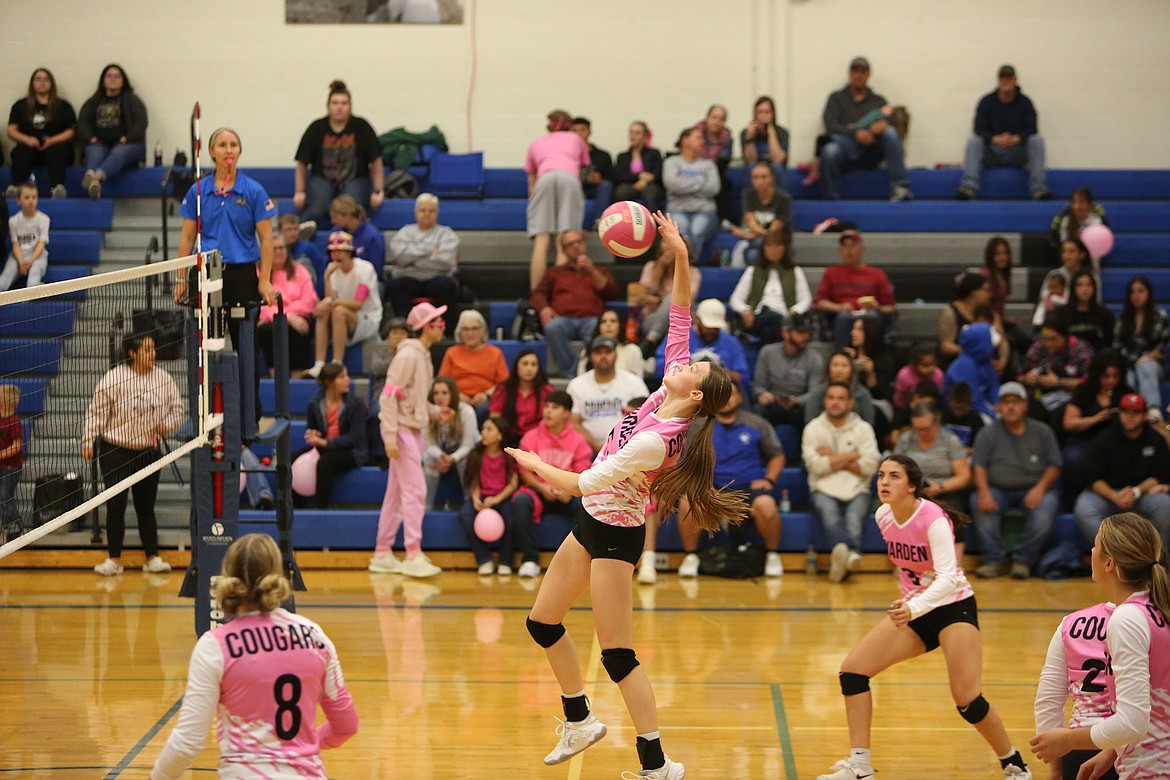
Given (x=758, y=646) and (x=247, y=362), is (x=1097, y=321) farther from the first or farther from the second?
(x=247, y=362)

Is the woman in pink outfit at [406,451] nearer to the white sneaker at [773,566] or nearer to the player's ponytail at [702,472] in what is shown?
the white sneaker at [773,566]

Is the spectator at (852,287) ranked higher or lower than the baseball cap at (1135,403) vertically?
higher

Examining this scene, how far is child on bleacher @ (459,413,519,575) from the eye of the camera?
36.7 feet

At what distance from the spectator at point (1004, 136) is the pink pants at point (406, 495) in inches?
303

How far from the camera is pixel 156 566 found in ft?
36.1

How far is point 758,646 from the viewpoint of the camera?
9.05 m

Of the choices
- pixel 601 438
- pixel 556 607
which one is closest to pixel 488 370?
pixel 601 438

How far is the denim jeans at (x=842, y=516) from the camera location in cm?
1107

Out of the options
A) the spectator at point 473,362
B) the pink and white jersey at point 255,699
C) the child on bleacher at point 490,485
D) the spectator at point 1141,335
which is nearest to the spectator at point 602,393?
the child on bleacher at point 490,485

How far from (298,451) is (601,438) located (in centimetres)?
278

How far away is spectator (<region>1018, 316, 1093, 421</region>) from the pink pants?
5.68m

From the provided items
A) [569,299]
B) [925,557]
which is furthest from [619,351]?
[925,557]

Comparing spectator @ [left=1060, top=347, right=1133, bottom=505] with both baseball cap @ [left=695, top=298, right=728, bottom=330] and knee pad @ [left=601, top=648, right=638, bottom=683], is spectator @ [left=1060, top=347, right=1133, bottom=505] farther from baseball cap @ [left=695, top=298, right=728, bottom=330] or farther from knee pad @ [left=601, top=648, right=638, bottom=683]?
knee pad @ [left=601, top=648, right=638, bottom=683]

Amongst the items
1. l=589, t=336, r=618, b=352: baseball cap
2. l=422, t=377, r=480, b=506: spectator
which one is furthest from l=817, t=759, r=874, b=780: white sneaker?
l=422, t=377, r=480, b=506: spectator
